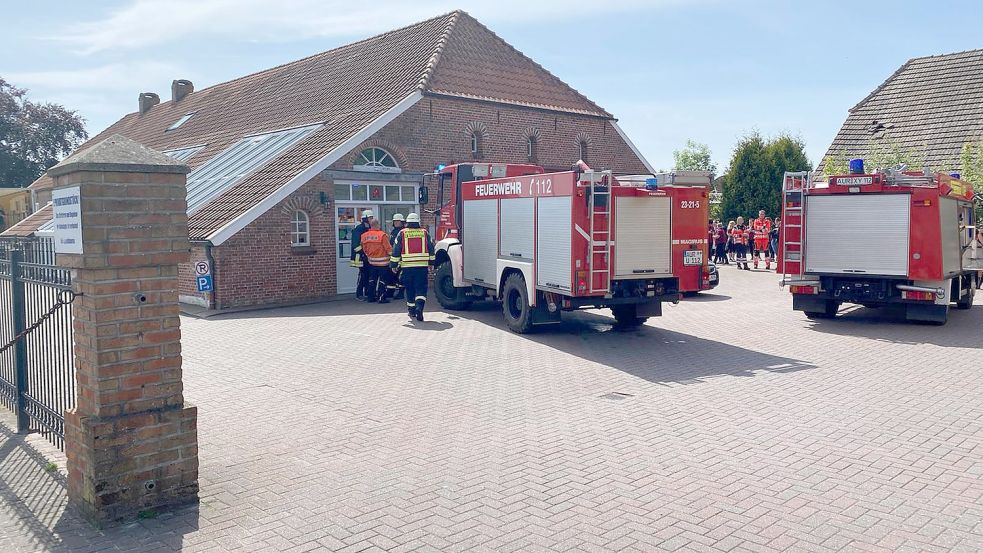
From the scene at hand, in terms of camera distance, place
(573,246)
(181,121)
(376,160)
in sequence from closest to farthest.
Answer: (573,246) < (376,160) < (181,121)

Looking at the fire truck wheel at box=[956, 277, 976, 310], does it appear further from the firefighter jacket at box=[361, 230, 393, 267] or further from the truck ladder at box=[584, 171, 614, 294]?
the firefighter jacket at box=[361, 230, 393, 267]

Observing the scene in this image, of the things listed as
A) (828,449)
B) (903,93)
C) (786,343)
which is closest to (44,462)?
(828,449)

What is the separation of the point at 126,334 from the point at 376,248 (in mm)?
12112

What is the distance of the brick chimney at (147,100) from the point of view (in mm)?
38312

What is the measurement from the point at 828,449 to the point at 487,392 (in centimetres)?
336

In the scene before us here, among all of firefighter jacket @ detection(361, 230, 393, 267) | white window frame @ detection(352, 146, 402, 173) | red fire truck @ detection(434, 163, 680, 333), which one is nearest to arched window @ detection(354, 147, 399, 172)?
white window frame @ detection(352, 146, 402, 173)

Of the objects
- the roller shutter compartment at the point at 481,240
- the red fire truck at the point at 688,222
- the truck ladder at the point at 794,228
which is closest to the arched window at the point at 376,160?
the roller shutter compartment at the point at 481,240

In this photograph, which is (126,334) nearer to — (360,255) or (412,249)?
(412,249)

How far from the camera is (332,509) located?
503 cm

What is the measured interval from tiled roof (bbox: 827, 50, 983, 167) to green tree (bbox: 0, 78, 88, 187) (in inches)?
1977

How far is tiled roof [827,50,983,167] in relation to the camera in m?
25.6

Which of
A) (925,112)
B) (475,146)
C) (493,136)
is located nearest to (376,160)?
(475,146)

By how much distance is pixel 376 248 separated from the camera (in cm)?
1694

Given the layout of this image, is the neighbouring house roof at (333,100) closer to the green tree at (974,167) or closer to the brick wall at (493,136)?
the brick wall at (493,136)
